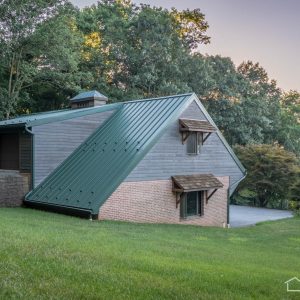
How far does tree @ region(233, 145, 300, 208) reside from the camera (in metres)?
32.3

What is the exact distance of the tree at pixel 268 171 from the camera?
3228 centimetres

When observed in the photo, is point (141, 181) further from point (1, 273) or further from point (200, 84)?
point (200, 84)

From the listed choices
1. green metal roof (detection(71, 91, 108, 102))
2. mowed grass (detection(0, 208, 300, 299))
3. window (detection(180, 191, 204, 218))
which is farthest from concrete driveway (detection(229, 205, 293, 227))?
green metal roof (detection(71, 91, 108, 102))

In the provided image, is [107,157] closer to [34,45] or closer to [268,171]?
[34,45]

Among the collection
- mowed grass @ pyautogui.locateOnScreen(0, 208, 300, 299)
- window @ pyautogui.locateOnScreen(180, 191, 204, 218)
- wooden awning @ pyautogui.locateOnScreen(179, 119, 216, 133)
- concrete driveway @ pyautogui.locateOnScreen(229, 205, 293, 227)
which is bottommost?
concrete driveway @ pyautogui.locateOnScreen(229, 205, 293, 227)

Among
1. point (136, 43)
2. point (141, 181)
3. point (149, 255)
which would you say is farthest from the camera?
point (136, 43)

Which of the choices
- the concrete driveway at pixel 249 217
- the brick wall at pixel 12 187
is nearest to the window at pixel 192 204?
the concrete driveway at pixel 249 217

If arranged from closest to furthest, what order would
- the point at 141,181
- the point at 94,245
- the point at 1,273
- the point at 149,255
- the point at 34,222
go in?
the point at 1,273 < the point at 149,255 < the point at 94,245 < the point at 34,222 < the point at 141,181

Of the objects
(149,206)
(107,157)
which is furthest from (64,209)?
(149,206)

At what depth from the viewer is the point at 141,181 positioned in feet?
57.3

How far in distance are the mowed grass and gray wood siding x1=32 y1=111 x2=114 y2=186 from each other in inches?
224

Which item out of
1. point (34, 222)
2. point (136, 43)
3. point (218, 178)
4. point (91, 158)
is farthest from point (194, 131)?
point (136, 43)

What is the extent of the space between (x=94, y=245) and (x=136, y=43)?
3022 centimetres

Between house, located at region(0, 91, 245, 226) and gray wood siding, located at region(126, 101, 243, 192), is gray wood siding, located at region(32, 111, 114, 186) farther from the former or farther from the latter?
gray wood siding, located at region(126, 101, 243, 192)
